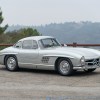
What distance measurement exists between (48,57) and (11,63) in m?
1.99

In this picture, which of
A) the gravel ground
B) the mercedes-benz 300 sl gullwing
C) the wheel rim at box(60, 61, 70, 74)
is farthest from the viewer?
the wheel rim at box(60, 61, 70, 74)

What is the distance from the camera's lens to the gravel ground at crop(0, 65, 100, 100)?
9680 mm

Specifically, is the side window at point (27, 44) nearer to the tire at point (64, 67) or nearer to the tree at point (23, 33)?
the tire at point (64, 67)

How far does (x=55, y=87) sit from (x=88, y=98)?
7.27 ft

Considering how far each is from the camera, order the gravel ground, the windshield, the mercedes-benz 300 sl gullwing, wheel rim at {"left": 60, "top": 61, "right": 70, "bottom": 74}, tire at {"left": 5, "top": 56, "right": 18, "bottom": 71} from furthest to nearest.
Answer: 1. tire at {"left": 5, "top": 56, "right": 18, "bottom": 71}
2. the windshield
3. wheel rim at {"left": 60, "top": 61, "right": 70, "bottom": 74}
4. the mercedes-benz 300 sl gullwing
5. the gravel ground

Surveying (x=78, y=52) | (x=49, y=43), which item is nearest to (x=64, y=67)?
(x=78, y=52)

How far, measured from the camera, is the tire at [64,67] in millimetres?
13375

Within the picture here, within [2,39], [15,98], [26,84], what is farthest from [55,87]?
[2,39]

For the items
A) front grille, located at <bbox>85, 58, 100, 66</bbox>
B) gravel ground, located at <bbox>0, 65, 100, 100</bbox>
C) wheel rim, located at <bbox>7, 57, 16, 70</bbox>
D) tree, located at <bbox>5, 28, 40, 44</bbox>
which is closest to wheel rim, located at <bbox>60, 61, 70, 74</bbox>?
gravel ground, located at <bbox>0, 65, 100, 100</bbox>

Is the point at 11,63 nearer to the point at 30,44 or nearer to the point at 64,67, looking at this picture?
the point at 30,44

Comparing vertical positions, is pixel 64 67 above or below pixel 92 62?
below

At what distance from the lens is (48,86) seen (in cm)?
1132

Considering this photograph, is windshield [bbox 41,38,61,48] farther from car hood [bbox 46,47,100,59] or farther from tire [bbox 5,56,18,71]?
tire [bbox 5,56,18,71]

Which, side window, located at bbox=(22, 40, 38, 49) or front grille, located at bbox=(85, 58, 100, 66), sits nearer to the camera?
front grille, located at bbox=(85, 58, 100, 66)
